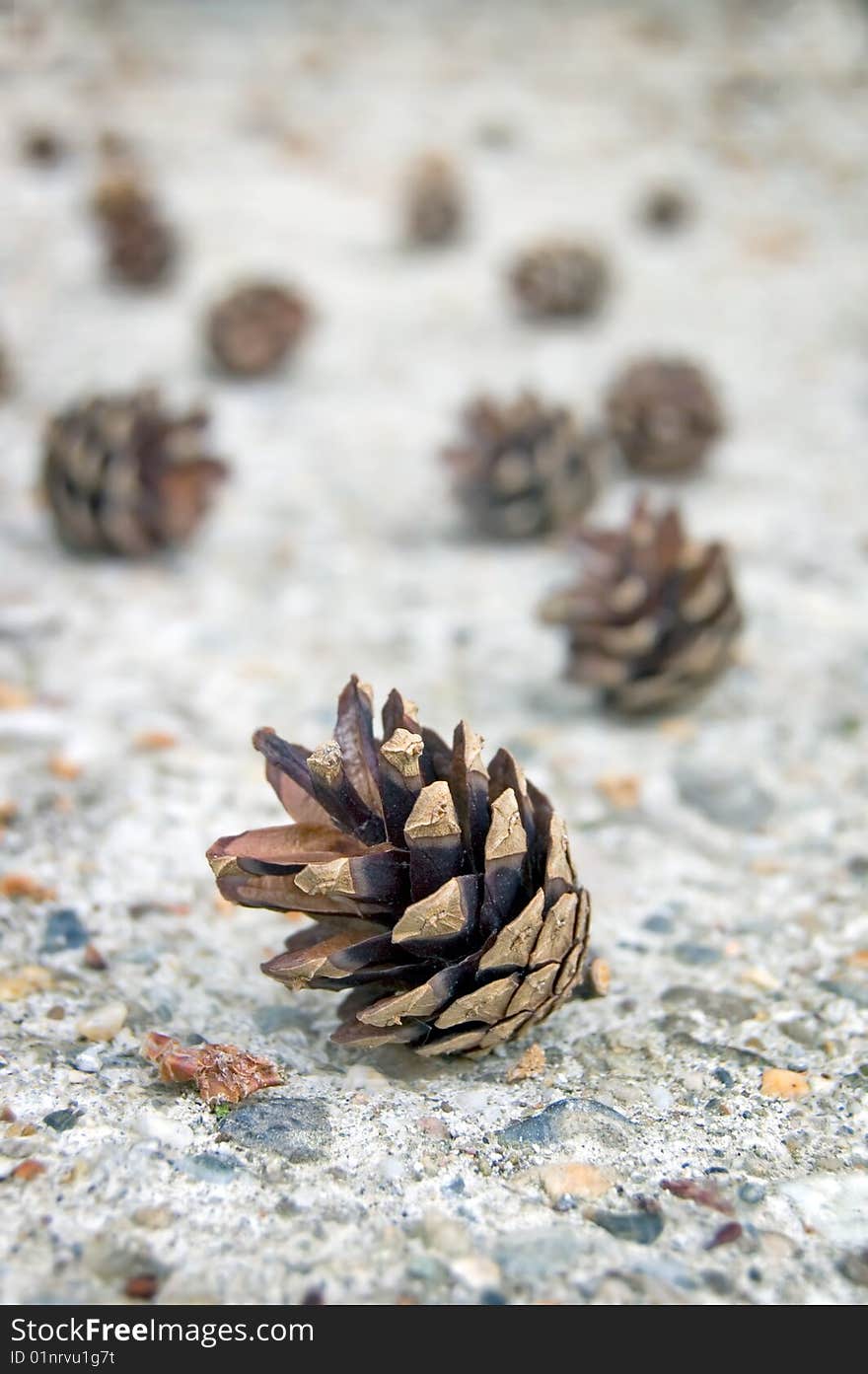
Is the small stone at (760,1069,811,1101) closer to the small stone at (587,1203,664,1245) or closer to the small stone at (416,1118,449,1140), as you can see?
the small stone at (587,1203,664,1245)

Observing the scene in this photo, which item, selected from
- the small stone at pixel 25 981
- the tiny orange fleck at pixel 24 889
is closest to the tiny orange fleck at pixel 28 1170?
the small stone at pixel 25 981

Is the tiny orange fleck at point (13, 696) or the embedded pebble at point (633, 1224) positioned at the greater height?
the tiny orange fleck at point (13, 696)

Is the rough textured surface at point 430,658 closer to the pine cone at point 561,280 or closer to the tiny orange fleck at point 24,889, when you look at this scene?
the tiny orange fleck at point 24,889

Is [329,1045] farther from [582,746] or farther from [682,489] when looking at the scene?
[682,489]

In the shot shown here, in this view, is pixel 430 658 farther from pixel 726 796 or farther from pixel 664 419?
pixel 664 419

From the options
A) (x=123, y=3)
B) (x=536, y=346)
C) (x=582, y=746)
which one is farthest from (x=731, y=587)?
(x=123, y=3)

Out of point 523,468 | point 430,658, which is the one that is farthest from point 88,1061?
point 523,468
